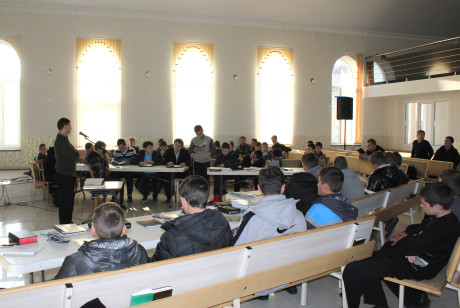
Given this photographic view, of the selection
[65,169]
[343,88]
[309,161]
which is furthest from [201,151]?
[343,88]

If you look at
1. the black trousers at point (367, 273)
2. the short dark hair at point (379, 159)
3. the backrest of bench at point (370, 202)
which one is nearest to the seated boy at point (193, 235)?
the black trousers at point (367, 273)

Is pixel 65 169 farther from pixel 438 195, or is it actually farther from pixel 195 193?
pixel 438 195

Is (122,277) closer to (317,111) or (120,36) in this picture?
(120,36)

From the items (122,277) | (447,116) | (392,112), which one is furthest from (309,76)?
(122,277)

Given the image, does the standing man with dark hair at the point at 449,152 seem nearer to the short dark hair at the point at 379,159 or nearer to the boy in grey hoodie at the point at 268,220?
the short dark hair at the point at 379,159

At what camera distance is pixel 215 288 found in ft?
7.86

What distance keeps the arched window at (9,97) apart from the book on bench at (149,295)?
11.2 m

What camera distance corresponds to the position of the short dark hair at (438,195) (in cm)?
301

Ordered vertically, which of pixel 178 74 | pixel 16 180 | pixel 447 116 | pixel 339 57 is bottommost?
pixel 16 180

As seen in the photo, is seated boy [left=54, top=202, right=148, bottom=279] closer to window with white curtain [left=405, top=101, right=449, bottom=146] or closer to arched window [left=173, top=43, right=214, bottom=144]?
arched window [left=173, top=43, right=214, bottom=144]

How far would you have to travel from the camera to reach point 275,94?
13.5 m

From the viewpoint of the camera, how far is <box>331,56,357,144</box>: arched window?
Answer: 578 inches

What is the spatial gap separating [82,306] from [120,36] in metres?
11.2

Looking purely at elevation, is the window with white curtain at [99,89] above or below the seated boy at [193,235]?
above
